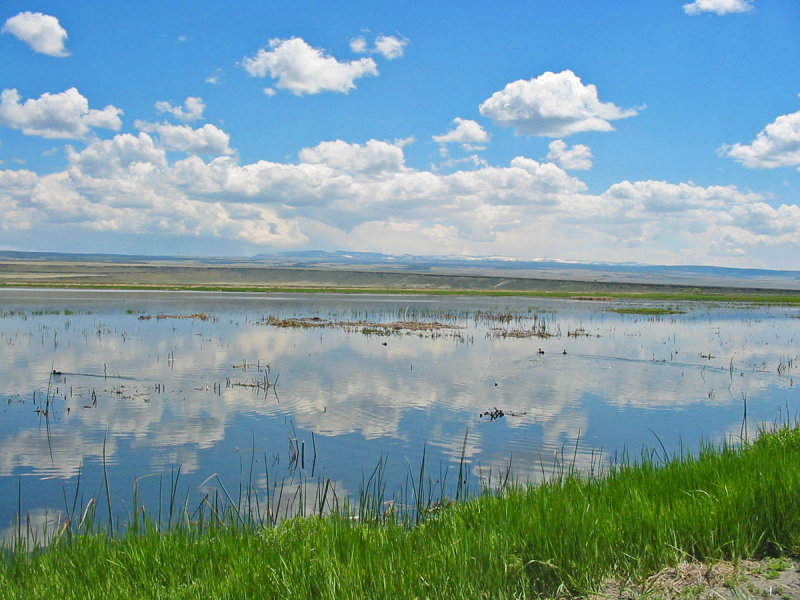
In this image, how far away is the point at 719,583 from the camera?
5.34m

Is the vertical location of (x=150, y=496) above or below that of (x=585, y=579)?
below

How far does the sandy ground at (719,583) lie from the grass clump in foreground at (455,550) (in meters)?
0.12

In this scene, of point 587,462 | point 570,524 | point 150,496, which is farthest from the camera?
point 587,462

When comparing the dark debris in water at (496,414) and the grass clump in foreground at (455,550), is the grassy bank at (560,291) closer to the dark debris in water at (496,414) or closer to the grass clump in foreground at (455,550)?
the dark debris in water at (496,414)

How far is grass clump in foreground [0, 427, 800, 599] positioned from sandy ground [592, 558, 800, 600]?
0.12 m

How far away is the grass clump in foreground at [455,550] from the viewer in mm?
5207

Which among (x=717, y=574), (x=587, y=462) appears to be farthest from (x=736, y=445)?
(x=717, y=574)

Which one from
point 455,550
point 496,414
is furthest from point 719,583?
point 496,414

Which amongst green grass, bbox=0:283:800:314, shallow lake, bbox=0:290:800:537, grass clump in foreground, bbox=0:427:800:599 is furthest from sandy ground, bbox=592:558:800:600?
green grass, bbox=0:283:800:314

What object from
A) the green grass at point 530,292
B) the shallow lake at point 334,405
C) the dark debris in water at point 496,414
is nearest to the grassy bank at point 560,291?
the green grass at point 530,292

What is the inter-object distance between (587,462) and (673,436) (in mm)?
2837

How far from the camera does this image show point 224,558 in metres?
5.82

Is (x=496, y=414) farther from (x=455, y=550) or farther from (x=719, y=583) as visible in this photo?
(x=719, y=583)

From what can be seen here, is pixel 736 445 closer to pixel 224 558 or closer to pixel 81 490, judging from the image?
pixel 224 558
